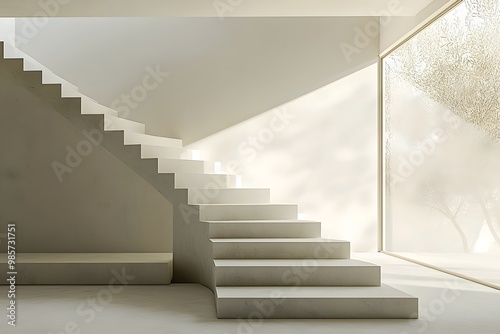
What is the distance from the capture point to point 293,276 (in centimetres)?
460

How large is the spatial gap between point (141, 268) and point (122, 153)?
3.88ft

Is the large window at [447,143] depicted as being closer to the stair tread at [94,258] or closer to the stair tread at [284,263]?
the stair tread at [284,263]

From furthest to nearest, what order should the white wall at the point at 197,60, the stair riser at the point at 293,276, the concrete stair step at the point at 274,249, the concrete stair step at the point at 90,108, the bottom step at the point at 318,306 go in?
the white wall at the point at 197,60
the concrete stair step at the point at 90,108
the concrete stair step at the point at 274,249
the stair riser at the point at 293,276
the bottom step at the point at 318,306

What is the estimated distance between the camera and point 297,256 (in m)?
5.02

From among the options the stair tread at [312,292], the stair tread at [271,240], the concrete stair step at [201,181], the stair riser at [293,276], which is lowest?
the stair tread at [312,292]

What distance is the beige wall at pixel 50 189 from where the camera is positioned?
7.17 metres

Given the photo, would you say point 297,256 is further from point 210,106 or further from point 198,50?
point 198,50

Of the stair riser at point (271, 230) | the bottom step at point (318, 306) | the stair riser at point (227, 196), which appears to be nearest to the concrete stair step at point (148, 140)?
the stair riser at point (227, 196)

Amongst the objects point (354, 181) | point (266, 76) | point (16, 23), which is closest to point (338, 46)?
point (266, 76)

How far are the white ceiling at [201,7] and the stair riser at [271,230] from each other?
234 cm

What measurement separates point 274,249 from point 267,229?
44 centimetres

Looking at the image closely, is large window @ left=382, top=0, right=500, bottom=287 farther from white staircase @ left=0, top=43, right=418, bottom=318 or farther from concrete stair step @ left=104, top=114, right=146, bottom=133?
concrete stair step @ left=104, top=114, right=146, bottom=133

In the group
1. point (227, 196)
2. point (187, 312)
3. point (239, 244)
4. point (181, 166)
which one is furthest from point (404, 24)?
point (187, 312)

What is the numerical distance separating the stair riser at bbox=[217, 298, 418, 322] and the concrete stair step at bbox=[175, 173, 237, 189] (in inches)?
81.1
